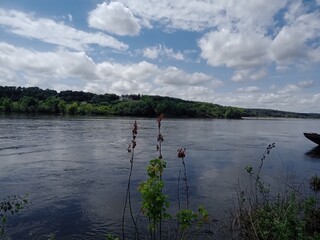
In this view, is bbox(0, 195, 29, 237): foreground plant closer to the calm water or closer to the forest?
the calm water

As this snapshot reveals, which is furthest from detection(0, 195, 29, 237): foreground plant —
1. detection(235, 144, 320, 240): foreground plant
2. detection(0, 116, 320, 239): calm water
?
detection(235, 144, 320, 240): foreground plant

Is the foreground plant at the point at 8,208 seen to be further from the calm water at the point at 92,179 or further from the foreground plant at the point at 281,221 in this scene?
the foreground plant at the point at 281,221

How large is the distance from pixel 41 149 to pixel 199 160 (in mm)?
14073

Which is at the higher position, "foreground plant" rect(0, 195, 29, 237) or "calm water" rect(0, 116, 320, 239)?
"foreground plant" rect(0, 195, 29, 237)

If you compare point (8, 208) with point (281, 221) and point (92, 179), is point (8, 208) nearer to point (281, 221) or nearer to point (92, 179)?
point (281, 221)

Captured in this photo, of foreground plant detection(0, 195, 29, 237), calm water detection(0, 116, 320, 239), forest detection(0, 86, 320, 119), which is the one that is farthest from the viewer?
forest detection(0, 86, 320, 119)

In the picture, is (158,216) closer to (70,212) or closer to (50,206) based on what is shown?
(70,212)

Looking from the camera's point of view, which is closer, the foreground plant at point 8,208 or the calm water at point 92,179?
the foreground plant at point 8,208

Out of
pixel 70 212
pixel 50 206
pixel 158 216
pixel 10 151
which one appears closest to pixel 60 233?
pixel 70 212

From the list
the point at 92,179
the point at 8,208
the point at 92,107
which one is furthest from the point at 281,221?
the point at 92,107

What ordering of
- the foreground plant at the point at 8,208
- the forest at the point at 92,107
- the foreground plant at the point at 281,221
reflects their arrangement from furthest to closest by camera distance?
1. the forest at the point at 92,107
2. the foreground plant at the point at 281,221
3. the foreground plant at the point at 8,208

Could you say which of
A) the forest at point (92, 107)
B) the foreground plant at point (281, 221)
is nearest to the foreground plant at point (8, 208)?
the foreground plant at point (281, 221)

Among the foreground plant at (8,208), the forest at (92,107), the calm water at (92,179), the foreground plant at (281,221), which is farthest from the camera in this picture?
the forest at (92,107)

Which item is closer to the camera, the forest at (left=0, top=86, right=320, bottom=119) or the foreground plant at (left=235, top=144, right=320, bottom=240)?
the foreground plant at (left=235, top=144, right=320, bottom=240)
